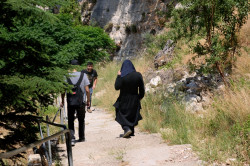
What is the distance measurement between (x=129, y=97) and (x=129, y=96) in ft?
0.08

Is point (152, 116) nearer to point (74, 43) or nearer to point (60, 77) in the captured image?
point (60, 77)

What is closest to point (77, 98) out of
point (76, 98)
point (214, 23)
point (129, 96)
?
point (76, 98)

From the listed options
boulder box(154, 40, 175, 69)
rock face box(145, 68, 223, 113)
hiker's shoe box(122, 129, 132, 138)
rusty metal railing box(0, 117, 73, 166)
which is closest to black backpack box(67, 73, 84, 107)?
hiker's shoe box(122, 129, 132, 138)

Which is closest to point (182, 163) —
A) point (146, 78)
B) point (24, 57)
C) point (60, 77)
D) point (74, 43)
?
point (60, 77)

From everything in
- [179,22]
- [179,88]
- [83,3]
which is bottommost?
[179,88]

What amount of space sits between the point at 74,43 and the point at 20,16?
13.5 m

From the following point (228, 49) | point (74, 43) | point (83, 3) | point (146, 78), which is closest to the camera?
point (228, 49)

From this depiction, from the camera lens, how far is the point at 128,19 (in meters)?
24.3

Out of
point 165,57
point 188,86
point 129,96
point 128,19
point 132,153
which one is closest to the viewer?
point 132,153

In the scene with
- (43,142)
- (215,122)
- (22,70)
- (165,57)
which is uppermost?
(165,57)

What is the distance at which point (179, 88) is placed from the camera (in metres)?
9.18

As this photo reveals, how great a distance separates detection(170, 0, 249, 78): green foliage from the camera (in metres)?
8.06

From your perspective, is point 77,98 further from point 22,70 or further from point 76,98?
point 22,70

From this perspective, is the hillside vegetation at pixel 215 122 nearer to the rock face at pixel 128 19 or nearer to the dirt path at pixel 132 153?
the dirt path at pixel 132 153
